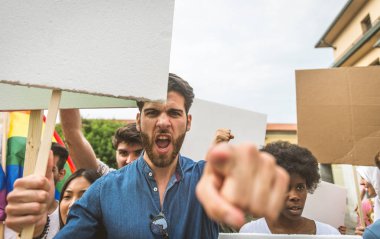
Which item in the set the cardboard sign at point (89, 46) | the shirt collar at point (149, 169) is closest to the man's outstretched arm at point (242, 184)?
the cardboard sign at point (89, 46)

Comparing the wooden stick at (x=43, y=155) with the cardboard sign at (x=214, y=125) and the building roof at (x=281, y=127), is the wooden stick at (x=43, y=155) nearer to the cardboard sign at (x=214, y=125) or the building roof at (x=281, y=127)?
the cardboard sign at (x=214, y=125)

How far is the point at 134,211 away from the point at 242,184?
856mm

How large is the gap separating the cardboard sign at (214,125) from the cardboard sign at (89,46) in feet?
5.49

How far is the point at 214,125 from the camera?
9.04 ft

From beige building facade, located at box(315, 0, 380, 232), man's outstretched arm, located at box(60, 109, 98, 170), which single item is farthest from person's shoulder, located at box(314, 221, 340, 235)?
beige building facade, located at box(315, 0, 380, 232)

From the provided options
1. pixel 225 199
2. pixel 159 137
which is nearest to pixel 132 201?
pixel 159 137

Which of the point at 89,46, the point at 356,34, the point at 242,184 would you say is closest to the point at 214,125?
the point at 89,46

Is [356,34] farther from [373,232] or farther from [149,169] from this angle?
[149,169]

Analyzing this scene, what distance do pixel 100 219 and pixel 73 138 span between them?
1.18 meters

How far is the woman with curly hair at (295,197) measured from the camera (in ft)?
6.17

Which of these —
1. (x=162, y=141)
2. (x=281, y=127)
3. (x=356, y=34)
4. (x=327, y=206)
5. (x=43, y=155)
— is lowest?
(x=327, y=206)

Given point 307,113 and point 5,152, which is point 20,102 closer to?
point 5,152

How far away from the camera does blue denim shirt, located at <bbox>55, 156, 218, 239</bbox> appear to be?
1263mm

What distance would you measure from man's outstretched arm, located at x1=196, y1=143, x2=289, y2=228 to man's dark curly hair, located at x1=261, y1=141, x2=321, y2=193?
5.50 ft
